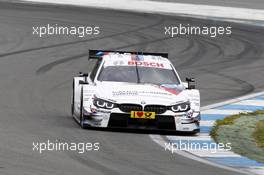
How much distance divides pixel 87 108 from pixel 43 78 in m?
6.88

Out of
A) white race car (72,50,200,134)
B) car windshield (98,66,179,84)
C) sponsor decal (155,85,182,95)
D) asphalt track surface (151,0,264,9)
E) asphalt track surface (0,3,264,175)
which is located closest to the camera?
asphalt track surface (0,3,264,175)

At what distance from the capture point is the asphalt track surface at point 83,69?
44.9 feet

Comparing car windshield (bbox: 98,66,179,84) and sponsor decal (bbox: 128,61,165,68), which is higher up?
sponsor decal (bbox: 128,61,165,68)

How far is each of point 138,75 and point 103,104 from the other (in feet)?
4.76

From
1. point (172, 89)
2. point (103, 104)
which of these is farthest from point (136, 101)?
point (172, 89)

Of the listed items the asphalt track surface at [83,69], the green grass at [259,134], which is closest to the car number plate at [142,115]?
the asphalt track surface at [83,69]

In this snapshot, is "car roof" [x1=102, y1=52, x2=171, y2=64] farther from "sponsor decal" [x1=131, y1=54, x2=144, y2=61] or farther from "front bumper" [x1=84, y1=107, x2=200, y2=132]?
"front bumper" [x1=84, y1=107, x2=200, y2=132]

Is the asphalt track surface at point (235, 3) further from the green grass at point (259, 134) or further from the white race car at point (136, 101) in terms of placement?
the white race car at point (136, 101)

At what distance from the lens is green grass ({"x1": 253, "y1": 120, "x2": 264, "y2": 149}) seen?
1628cm

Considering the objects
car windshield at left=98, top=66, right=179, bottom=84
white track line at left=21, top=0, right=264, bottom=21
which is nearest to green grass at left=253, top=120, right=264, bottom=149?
car windshield at left=98, top=66, right=179, bottom=84

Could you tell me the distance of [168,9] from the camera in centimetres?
3831

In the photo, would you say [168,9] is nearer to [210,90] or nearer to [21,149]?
[210,90]

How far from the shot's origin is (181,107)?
54.6ft

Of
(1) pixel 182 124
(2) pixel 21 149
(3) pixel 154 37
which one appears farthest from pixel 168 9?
(2) pixel 21 149
